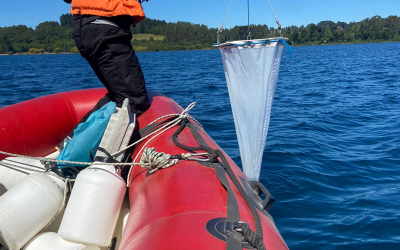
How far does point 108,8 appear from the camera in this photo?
3.06 metres

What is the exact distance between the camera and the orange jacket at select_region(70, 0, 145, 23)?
306cm

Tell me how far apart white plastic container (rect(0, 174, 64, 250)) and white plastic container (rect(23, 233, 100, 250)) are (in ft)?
0.18

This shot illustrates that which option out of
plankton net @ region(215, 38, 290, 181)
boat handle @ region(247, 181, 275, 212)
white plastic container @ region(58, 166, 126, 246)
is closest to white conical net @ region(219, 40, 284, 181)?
plankton net @ region(215, 38, 290, 181)

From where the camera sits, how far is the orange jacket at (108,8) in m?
3.06

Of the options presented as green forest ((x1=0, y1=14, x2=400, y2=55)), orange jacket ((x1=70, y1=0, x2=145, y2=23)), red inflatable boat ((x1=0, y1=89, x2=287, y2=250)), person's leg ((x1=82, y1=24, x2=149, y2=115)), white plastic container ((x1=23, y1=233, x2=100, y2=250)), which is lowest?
green forest ((x1=0, y1=14, x2=400, y2=55))

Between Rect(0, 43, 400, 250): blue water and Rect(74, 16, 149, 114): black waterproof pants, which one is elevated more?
Rect(74, 16, 149, 114): black waterproof pants

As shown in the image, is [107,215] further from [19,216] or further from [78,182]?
[19,216]

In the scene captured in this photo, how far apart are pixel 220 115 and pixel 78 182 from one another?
5.73 meters

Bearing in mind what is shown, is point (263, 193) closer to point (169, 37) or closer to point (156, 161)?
point (156, 161)

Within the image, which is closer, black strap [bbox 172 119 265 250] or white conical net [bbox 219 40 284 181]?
black strap [bbox 172 119 265 250]

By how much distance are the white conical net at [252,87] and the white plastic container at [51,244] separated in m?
1.49

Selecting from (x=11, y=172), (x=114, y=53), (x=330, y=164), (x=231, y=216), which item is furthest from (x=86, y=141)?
(x=330, y=164)

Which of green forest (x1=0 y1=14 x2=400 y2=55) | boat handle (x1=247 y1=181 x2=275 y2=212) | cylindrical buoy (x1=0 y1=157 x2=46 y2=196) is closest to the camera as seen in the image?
boat handle (x1=247 y1=181 x2=275 y2=212)

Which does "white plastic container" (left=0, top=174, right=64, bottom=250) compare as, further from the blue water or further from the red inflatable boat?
the blue water
